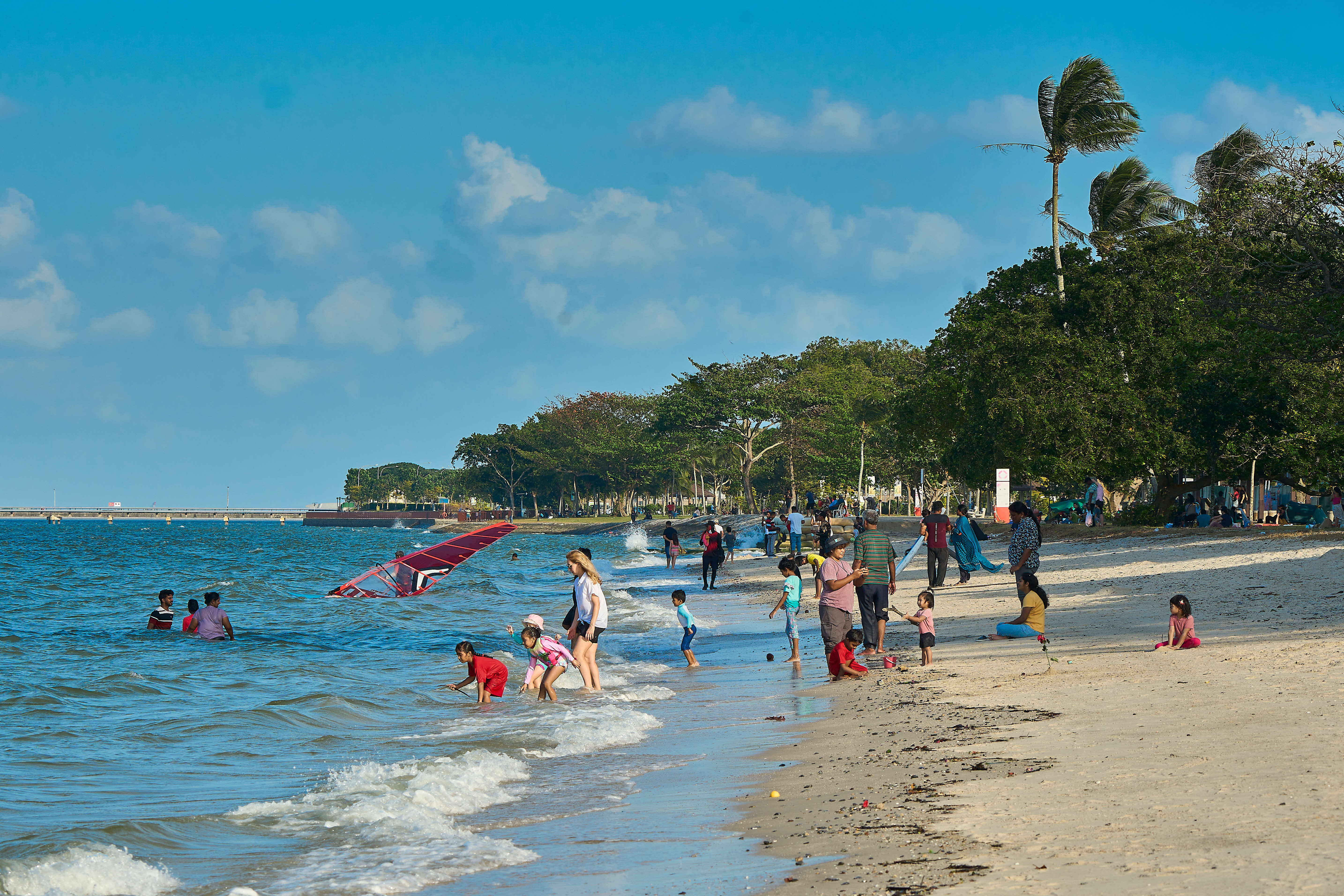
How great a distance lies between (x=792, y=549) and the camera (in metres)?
36.1

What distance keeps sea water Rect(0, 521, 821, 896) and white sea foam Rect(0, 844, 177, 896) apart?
1 cm

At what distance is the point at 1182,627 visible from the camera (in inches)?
424

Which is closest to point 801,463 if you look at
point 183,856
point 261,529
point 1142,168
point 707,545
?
point 1142,168

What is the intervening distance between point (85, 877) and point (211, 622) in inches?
575

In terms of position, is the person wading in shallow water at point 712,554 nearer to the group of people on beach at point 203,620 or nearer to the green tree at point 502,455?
the group of people on beach at point 203,620

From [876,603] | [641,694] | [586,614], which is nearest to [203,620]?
[641,694]

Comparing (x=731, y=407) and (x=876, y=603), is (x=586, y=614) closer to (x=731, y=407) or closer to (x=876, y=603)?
(x=876, y=603)

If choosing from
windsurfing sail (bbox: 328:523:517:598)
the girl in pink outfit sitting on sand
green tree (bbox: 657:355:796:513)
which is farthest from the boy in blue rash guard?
green tree (bbox: 657:355:796:513)

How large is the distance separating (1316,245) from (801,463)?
2462 inches

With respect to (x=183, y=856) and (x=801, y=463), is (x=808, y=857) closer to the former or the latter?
(x=183, y=856)

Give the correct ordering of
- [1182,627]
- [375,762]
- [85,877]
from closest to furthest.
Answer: [85,877]
[375,762]
[1182,627]

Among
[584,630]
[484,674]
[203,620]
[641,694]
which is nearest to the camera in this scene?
[584,630]

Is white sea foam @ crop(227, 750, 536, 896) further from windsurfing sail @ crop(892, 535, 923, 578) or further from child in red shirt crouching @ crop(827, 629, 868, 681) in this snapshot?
windsurfing sail @ crop(892, 535, 923, 578)

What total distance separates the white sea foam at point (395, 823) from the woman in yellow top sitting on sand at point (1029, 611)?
6.50m
